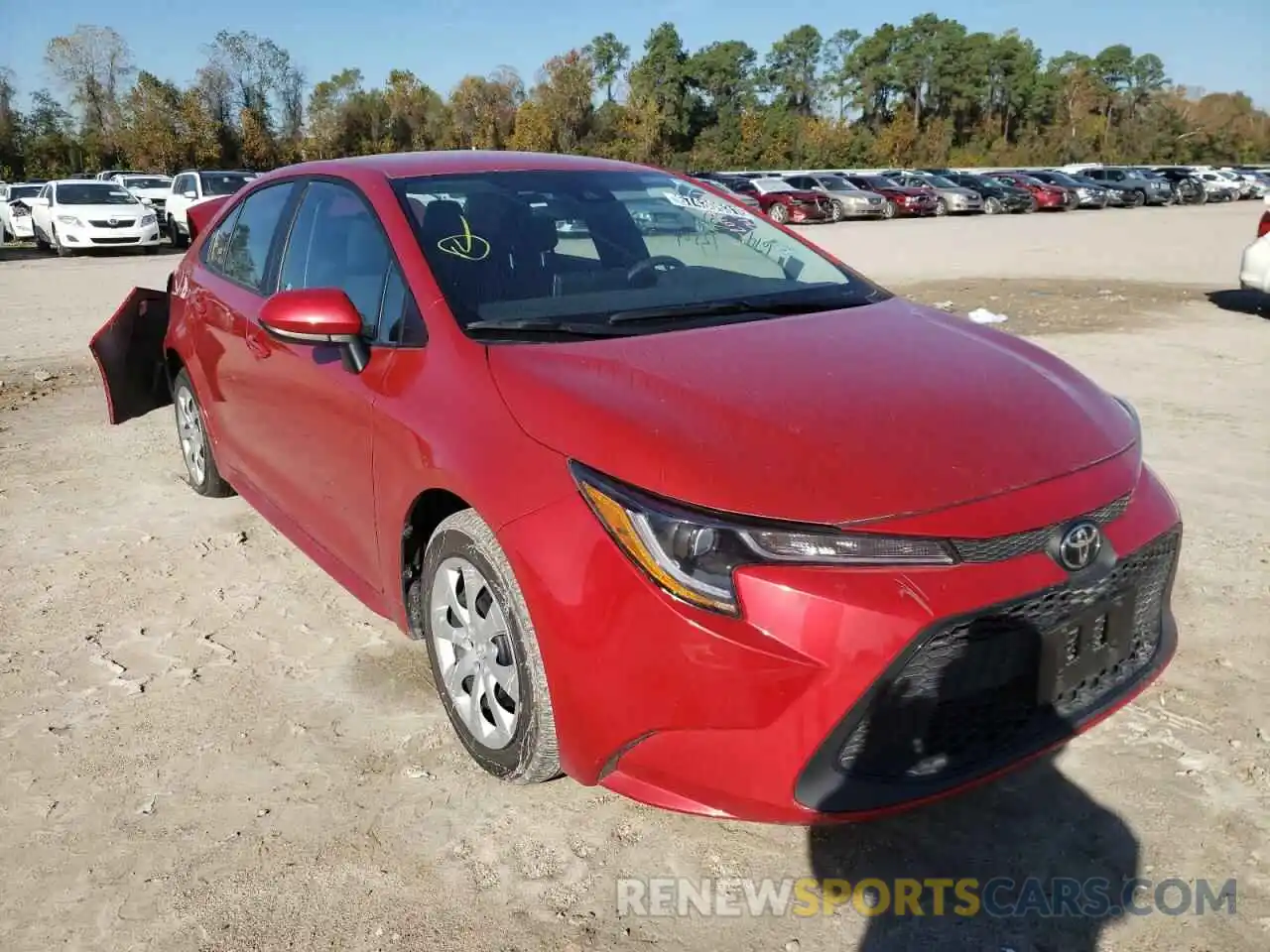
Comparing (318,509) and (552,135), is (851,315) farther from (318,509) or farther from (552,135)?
(552,135)

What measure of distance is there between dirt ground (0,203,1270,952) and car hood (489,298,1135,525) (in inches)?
35.8

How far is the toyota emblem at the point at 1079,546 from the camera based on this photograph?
213cm

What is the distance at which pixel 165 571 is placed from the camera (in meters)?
4.14

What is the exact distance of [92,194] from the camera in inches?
788

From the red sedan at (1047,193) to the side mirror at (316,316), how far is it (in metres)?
37.7

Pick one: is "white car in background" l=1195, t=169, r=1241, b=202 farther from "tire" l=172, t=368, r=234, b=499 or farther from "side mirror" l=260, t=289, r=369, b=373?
"side mirror" l=260, t=289, r=369, b=373

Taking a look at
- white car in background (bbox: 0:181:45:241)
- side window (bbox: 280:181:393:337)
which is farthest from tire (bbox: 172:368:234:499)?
white car in background (bbox: 0:181:45:241)

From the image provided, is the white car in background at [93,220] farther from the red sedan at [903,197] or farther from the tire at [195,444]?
the red sedan at [903,197]

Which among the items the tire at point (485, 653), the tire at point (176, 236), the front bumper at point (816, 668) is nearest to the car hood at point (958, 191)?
the tire at point (176, 236)

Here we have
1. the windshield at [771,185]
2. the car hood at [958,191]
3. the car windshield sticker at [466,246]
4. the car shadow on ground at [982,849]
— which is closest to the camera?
the car shadow on ground at [982,849]

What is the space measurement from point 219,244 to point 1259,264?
9843 millimetres

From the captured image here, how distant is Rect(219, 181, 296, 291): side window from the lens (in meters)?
3.90

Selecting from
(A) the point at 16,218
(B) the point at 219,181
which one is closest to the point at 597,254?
(B) the point at 219,181

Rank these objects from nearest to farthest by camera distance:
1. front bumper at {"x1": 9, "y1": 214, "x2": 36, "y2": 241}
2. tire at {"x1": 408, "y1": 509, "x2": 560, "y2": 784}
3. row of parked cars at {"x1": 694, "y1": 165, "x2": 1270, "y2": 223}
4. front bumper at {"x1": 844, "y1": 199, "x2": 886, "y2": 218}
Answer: tire at {"x1": 408, "y1": 509, "x2": 560, "y2": 784} → front bumper at {"x1": 9, "y1": 214, "x2": 36, "y2": 241} → row of parked cars at {"x1": 694, "y1": 165, "x2": 1270, "y2": 223} → front bumper at {"x1": 844, "y1": 199, "x2": 886, "y2": 218}
